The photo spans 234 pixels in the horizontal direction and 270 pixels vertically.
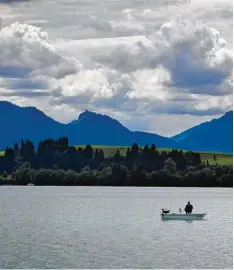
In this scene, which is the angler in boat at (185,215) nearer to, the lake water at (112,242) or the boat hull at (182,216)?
the boat hull at (182,216)

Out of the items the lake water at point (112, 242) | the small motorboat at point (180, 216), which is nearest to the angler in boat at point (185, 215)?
the small motorboat at point (180, 216)

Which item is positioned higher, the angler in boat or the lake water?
the angler in boat

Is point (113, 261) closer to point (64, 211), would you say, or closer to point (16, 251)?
point (16, 251)

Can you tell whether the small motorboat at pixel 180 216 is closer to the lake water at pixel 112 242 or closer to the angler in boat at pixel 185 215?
the angler in boat at pixel 185 215

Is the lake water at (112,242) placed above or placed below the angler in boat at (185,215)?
below

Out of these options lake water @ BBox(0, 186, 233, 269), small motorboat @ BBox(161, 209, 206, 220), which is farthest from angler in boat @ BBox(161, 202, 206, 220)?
lake water @ BBox(0, 186, 233, 269)

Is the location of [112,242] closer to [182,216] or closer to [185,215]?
[185,215]

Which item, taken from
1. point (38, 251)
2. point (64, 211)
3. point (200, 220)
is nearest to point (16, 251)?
point (38, 251)

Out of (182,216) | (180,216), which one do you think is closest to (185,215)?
(182,216)

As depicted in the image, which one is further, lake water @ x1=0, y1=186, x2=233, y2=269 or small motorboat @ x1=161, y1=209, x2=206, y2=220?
small motorboat @ x1=161, y1=209, x2=206, y2=220

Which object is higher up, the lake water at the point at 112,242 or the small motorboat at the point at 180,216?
the small motorboat at the point at 180,216

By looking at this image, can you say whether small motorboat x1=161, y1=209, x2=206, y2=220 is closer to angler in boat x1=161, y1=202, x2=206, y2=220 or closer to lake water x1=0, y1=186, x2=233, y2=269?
angler in boat x1=161, y1=202, x2=206, y2=220

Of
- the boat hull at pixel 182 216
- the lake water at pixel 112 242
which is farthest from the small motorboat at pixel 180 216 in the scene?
the lake water at pixel 112 242

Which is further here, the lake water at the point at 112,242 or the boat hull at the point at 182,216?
the boat hull at the point at 182,216
